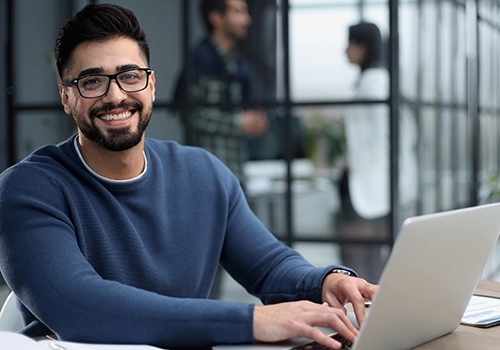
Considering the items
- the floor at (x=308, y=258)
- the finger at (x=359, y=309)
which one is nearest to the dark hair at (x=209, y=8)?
the floor at (x=308, y=258)

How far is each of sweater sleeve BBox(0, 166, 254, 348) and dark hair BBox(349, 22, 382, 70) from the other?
248cm

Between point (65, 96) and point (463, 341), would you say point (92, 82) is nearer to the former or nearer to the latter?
point (65, 96)

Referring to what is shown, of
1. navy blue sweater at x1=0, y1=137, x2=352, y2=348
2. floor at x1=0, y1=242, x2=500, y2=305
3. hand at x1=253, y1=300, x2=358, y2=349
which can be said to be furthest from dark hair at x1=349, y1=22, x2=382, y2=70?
hand at x1=253, y1=300, x2=358, y2=349

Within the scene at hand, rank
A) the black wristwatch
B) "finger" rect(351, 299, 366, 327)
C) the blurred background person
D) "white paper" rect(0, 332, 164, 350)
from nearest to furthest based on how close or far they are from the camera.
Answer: "white paper" rect(0, 332, 164, 350)
"finger" rect(351, 299, 366, 327)
the black wristwatch
the blurred background person

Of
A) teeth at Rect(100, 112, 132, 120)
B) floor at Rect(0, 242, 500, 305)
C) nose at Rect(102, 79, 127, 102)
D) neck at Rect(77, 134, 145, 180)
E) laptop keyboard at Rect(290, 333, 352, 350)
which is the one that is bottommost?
floor at Rect(0, 242, 500, 305)

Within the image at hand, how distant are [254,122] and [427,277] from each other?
108 inches

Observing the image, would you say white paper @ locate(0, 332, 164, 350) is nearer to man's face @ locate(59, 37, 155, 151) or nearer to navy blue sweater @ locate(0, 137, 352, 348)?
navy blue sweater @ locate(0, 137, 352, 348)

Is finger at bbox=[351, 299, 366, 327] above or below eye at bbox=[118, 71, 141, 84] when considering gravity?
below

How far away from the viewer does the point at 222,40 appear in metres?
3.64

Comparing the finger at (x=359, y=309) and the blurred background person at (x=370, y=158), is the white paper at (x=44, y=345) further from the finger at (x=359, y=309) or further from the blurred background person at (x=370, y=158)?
the blurred background person at (x=370, y=158)

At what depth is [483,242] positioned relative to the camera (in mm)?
1003

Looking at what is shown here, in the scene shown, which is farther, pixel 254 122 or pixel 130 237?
pixel 254 122

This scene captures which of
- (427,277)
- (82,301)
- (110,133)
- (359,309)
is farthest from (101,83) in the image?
(427,277)

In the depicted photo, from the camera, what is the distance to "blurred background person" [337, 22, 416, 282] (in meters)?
3.35
